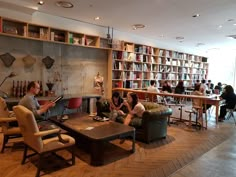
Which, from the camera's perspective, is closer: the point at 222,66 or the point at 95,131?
the point at 95,131

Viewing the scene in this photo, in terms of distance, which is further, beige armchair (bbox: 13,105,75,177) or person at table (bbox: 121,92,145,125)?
person at table (bbox: 121,92,145,125)

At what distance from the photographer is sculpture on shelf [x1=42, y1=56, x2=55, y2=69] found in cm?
572

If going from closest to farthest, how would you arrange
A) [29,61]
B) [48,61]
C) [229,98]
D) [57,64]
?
[29,61]
[48,61]
[57,64]
[229,98]

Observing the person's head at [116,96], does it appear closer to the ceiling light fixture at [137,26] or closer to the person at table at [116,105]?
the person at table at [116,105]

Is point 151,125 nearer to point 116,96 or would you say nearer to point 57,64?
point 116,96

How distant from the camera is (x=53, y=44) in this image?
5.85 metres

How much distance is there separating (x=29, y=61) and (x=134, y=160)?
3.86m

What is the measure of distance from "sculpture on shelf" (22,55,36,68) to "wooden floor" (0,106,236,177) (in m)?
2.49

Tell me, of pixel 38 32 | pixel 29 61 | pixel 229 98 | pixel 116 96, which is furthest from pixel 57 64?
pixel 229 98

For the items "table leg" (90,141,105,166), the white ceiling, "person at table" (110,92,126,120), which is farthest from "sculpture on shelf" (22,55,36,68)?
"table leg" (90,141,105,166)

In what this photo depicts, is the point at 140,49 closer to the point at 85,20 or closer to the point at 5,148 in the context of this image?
the point at 85,20

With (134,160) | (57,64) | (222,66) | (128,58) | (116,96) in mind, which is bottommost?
(134,160)

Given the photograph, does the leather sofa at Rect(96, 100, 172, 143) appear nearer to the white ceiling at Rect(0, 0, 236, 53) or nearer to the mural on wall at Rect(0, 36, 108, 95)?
the white ceiling at Rect(0, 0, 236, 53)

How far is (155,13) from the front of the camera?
17.2ft
